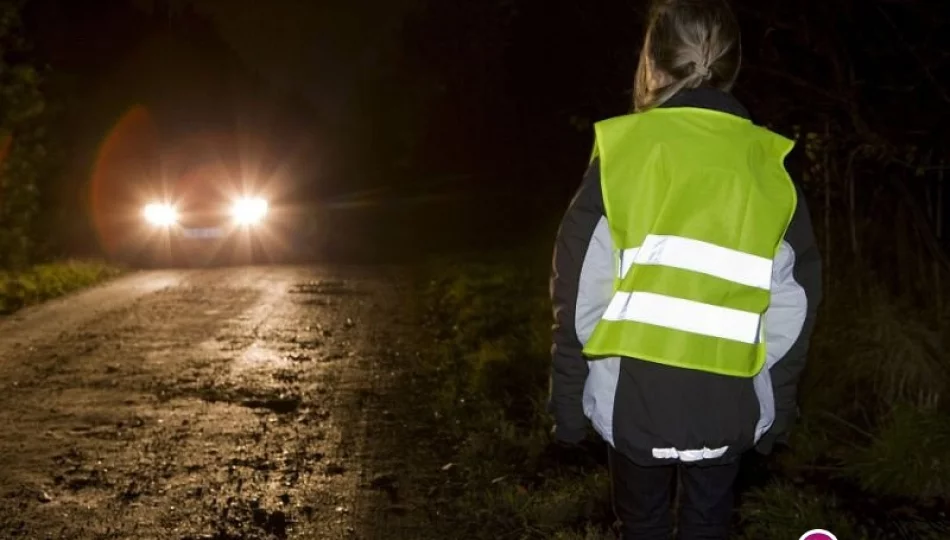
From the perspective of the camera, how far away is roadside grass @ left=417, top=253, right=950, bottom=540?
5.25 meters

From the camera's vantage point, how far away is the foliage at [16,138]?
47.1 ft

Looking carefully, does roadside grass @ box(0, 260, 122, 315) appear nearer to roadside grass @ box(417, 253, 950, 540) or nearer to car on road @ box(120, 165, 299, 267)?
car on road @ box(120, 165, 299, 267)

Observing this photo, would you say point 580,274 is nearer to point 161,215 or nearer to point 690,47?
point 690,47

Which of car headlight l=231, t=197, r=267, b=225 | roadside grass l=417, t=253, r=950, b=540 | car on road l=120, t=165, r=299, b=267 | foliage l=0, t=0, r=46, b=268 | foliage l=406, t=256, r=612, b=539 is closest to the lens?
roadside grass l=417, t=253, r=950, b=540

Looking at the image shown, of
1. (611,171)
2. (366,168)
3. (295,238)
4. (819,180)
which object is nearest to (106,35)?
(295,238)

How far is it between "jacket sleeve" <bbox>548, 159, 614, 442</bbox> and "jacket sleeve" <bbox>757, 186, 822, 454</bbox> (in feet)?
1.61

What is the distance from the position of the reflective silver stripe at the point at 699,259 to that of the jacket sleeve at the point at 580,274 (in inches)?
2.6

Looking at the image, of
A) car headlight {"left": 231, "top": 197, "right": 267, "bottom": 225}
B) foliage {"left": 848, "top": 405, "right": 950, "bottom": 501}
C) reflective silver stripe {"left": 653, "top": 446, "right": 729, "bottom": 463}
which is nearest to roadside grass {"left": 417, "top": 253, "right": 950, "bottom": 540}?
foliage {"left": 848, "top": 405, "right": 950, "bottom": 501}

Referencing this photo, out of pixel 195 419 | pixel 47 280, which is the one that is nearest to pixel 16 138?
pixel 47 280

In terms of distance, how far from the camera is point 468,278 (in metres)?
15.1

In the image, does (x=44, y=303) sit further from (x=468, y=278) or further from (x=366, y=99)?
(x=366, y=99)

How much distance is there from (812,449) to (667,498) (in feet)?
10.5

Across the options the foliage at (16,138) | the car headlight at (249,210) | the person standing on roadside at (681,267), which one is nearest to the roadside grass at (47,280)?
the foliage at (16,138)

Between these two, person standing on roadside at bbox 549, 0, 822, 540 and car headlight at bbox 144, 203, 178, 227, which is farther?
car headlight at bbox 144, 203, 178, 227
